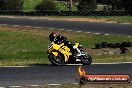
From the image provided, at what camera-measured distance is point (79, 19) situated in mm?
41844

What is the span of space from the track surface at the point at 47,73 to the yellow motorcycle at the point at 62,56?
2.17 feet

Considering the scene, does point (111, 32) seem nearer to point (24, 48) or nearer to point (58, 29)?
point (58, 29)

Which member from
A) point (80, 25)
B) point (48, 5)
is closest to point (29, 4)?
point (48, 5)

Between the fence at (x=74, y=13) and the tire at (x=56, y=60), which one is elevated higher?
the tire at (x=56, y=60)

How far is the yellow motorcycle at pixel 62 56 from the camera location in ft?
59.3

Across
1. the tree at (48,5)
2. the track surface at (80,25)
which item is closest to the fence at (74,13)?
the track surface at (80,25)

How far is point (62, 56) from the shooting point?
18.2 metres

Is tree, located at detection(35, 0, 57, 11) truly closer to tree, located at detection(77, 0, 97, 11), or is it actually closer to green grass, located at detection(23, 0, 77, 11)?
tree, located at detection(77, 0, 97, 11)

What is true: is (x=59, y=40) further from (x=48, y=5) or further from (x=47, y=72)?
(x=48, y=5)

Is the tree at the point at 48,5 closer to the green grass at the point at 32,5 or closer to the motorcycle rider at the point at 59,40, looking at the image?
the green grass at the point at 32,5

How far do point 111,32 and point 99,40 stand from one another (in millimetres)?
3702

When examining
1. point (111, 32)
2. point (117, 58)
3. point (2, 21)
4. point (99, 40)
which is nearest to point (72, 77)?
point (117, 58)

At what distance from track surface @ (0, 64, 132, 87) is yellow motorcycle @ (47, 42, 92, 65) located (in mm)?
661

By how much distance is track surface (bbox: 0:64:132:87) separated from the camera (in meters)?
14.1
